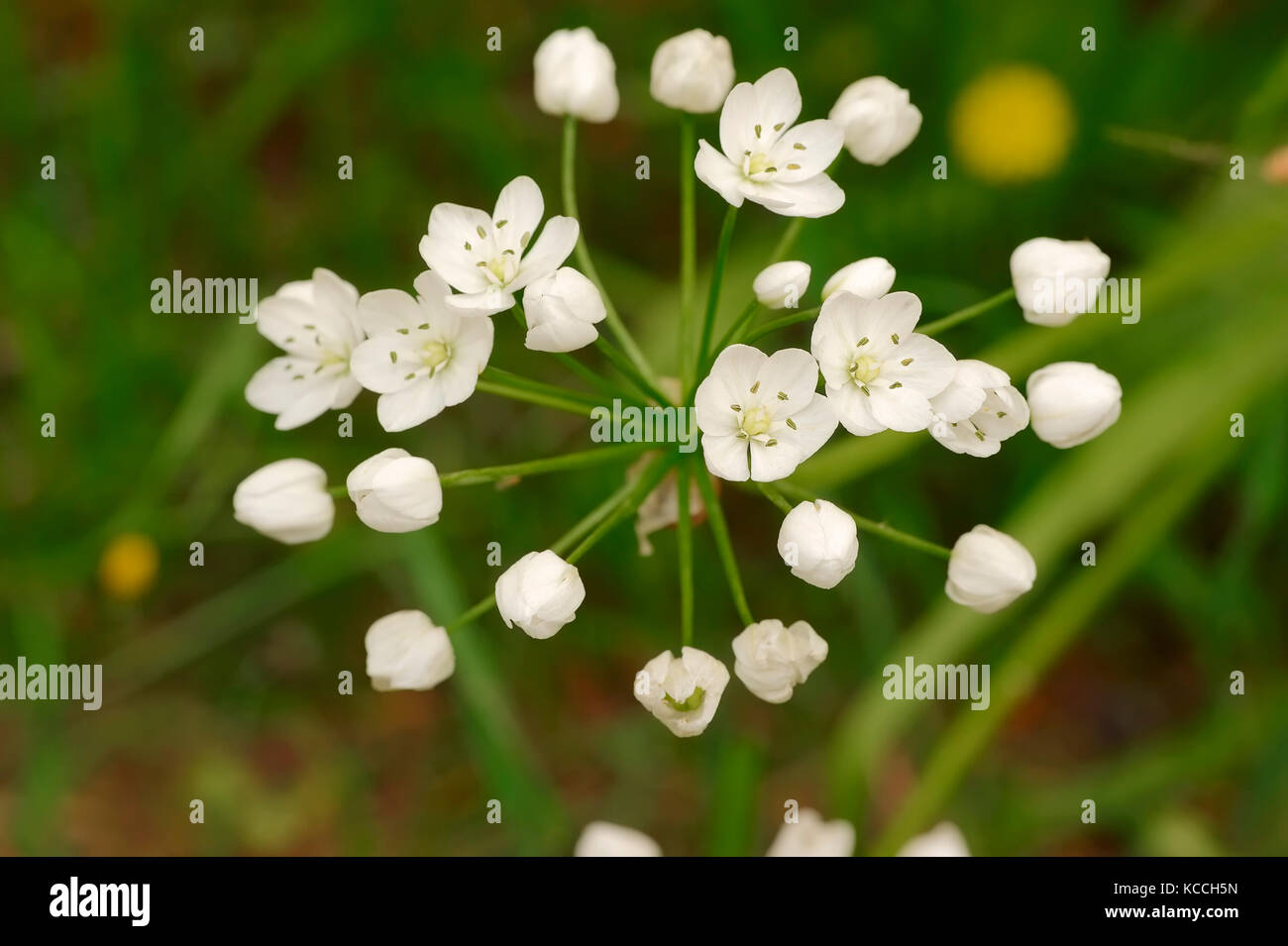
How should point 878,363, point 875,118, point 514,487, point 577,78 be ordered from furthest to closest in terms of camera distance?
point 514,487 → point 577,78 → point 875,118 → point 878,363

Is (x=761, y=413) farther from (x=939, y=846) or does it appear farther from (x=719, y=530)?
(x=939, y=846)

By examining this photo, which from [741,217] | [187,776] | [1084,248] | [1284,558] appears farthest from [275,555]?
[1284,558]

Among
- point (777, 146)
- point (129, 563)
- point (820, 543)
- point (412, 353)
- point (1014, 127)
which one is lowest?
point (129, 563)

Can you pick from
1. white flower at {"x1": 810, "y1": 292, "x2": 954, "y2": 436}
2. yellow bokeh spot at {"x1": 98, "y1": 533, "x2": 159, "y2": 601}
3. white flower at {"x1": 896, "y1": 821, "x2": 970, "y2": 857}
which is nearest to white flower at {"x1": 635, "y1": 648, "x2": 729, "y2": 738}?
white flower at {"x1": 810, "y1": 292, "x2": 954, "y2": 436}

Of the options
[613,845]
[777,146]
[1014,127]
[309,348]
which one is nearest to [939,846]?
[613,845]

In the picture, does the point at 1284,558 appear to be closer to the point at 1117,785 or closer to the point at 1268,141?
the point at 1117,785

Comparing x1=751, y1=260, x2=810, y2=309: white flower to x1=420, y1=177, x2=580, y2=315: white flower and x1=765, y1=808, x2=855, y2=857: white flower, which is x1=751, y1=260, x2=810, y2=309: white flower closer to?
x1=420, y1=177, x2=580, y2=315: white flower
